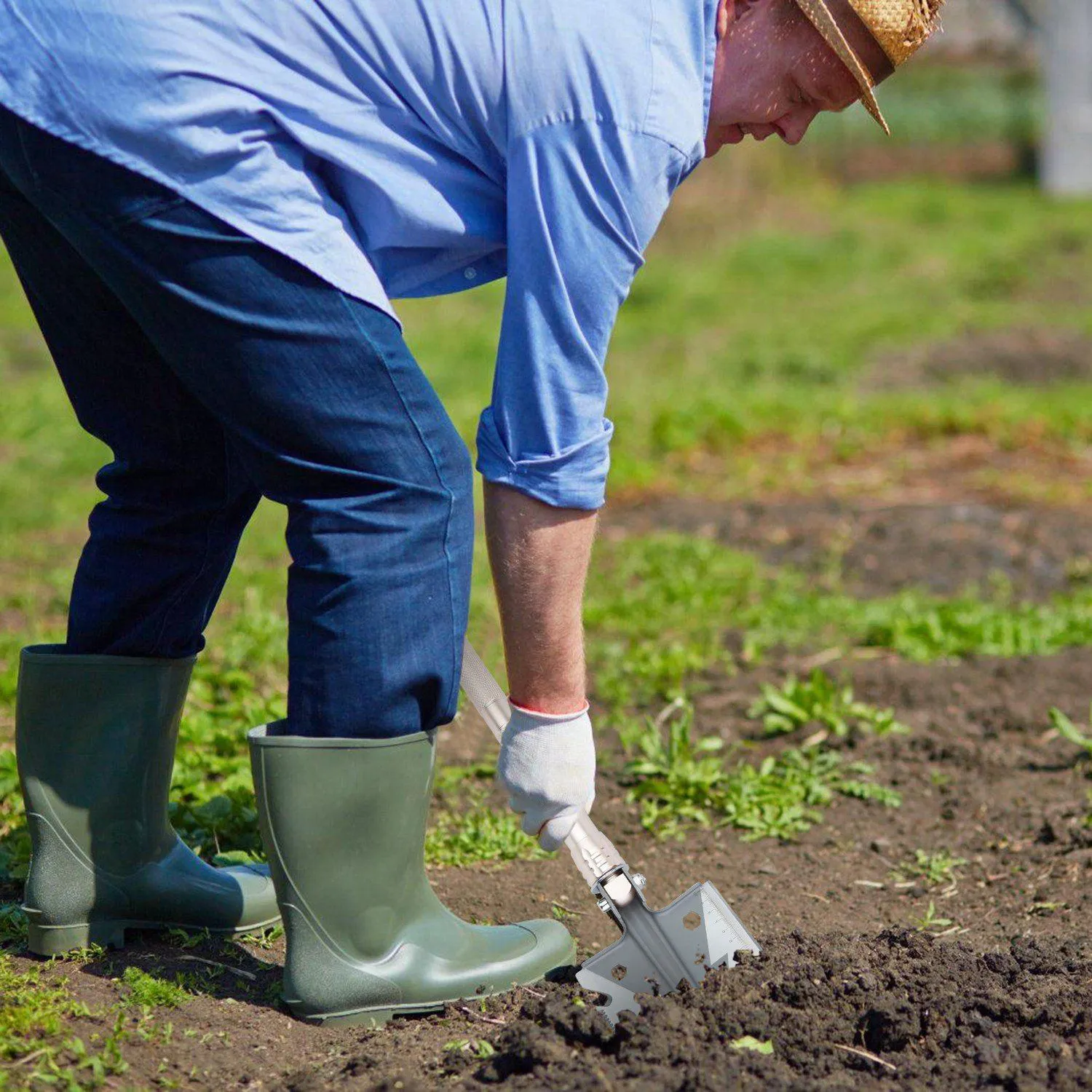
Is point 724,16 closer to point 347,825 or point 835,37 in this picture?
point 835,37

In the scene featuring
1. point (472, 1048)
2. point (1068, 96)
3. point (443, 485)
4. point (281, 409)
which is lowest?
point (472, 1048)

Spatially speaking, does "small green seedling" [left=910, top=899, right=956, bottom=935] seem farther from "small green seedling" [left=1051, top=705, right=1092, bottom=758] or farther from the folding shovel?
"small green seedling" [left=1051, top=705, right=1092, bottom=758]

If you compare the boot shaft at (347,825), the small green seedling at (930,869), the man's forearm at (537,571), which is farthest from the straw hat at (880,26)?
the small green seedling at (930,869)

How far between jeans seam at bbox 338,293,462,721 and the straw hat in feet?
2.22

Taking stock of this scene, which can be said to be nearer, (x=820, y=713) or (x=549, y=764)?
(x=549, y=764)

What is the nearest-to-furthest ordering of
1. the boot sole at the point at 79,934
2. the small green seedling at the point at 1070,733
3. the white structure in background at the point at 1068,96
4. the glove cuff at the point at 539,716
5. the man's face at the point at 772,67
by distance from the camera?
the man's face at the point at 772,67
the glove cuff at the point at 539,716
the boot sole at the point at 79,934
the small green seedling at the point at 1070,733
the white structure in background at the point at 1068,96

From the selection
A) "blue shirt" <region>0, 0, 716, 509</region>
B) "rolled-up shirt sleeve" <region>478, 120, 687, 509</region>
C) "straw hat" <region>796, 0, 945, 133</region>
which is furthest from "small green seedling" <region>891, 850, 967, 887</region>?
"straw hat" <region>796, 0, 945, 133</region>

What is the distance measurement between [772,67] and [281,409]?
0.76m

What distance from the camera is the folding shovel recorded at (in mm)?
2236

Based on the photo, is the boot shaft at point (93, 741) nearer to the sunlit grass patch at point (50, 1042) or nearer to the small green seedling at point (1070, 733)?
the sunlit grass patch at point (50, 1042)

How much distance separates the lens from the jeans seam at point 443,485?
6.23 feet

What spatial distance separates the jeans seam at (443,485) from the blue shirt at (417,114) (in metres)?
0.04

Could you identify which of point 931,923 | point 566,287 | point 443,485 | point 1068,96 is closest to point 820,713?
point 931,923

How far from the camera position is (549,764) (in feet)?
7.00
